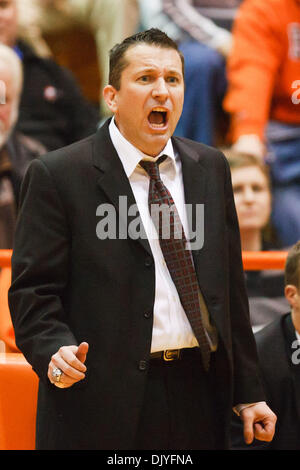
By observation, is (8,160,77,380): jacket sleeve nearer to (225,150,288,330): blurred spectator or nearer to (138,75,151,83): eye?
(138,75,151,83): eye

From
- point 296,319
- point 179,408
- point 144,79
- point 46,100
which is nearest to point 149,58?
point 144,79

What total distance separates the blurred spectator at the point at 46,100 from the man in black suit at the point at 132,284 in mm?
1809

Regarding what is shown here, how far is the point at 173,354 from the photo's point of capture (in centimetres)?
166

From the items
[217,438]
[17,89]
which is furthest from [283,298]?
[17,89]

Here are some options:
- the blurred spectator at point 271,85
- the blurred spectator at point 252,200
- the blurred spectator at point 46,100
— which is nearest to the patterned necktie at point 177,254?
Answer: the blurred spectator at point 252,200

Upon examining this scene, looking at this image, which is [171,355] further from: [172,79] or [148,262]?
[172,79]

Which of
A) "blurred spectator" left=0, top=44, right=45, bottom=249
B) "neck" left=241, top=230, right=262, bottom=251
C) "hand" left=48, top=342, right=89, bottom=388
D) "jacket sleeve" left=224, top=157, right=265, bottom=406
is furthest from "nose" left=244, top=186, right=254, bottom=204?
"hand" left=48, top=342, right=89, bottom=388

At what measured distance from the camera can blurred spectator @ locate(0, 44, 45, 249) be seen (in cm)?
305

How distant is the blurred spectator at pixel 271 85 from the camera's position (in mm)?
3641

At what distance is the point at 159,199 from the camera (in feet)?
5.51

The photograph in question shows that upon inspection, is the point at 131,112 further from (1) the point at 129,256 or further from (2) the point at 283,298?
(2) the point at 283,298

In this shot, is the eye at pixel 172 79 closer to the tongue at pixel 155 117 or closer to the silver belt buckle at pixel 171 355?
the tongue at pixel 155 117

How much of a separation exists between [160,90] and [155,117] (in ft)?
0.21

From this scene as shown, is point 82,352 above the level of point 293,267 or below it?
below
